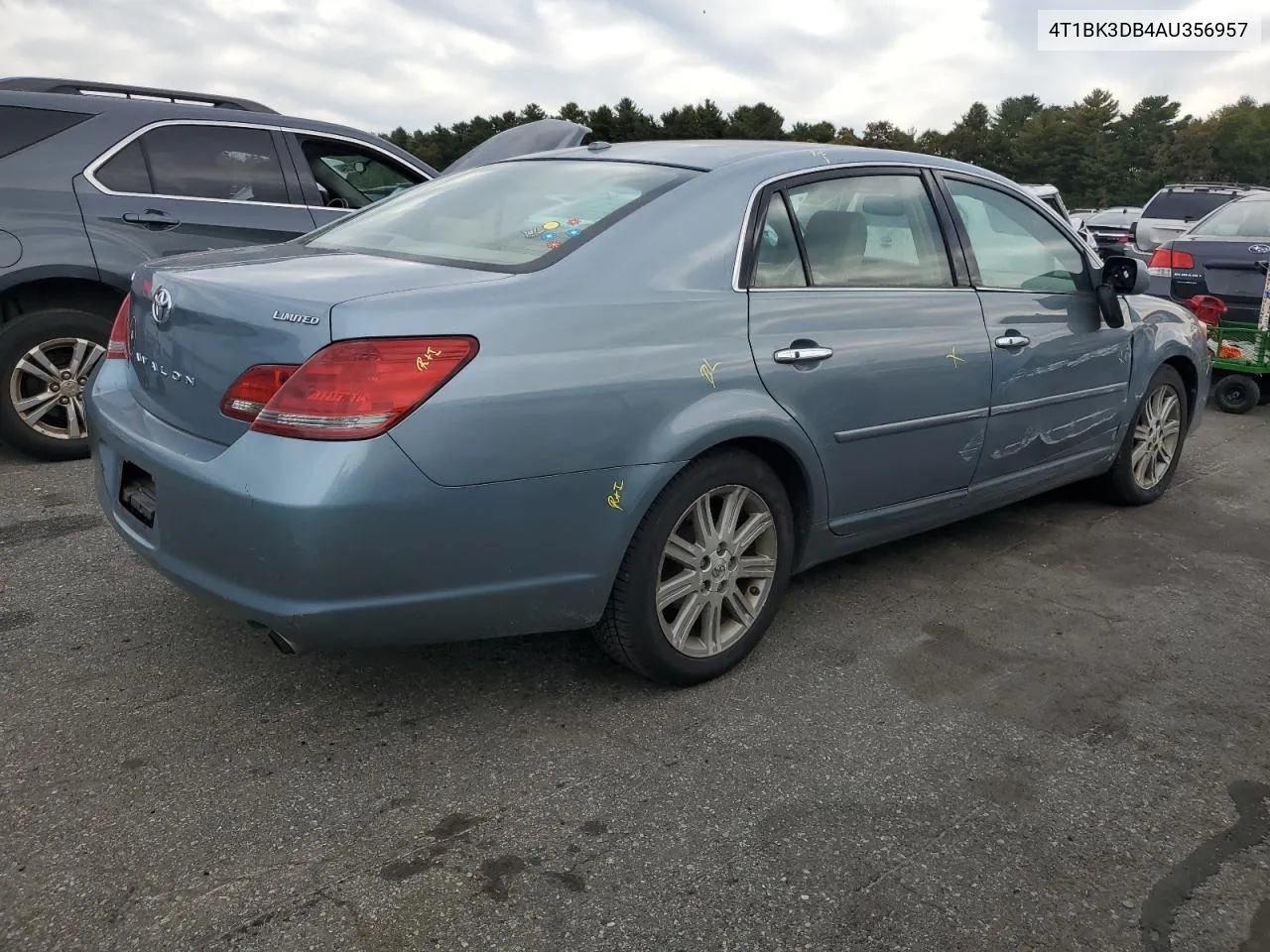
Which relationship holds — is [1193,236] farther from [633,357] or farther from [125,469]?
[125,469]

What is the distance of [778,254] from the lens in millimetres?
3154

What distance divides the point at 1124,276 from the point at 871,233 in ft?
4.92

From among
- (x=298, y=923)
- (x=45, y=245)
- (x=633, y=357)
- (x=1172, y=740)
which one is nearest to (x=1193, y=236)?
(x=1172, y=740)

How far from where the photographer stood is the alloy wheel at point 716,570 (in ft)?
9.69

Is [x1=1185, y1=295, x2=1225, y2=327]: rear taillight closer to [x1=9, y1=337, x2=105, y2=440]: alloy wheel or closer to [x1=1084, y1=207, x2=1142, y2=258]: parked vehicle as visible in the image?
[x1=9, y1=337, x2=105, y2=440]: alloy wheel

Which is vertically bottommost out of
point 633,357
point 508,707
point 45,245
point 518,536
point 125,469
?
point 508,707

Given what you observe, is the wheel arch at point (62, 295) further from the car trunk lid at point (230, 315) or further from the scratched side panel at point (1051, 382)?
the scratched side panel at point (1051, 382)

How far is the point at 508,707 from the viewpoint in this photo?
2.94 m

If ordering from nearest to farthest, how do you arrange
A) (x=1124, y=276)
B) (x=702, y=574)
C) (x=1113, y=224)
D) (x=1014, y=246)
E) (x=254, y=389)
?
(x=254, y=389) → (x=702, y=574) → (x=1014, y=246) → (x=1124, y=276) → (x=1113, y=224)

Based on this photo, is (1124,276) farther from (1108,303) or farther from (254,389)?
(254,389)

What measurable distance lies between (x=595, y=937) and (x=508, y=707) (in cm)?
97

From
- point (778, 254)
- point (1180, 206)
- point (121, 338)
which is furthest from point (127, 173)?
point (1180, 206)

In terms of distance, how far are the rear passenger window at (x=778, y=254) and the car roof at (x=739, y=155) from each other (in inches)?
5.5

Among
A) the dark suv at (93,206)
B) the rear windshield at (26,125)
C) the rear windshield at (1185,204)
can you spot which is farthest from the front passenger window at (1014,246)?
the rear windshield at (1185,204)
